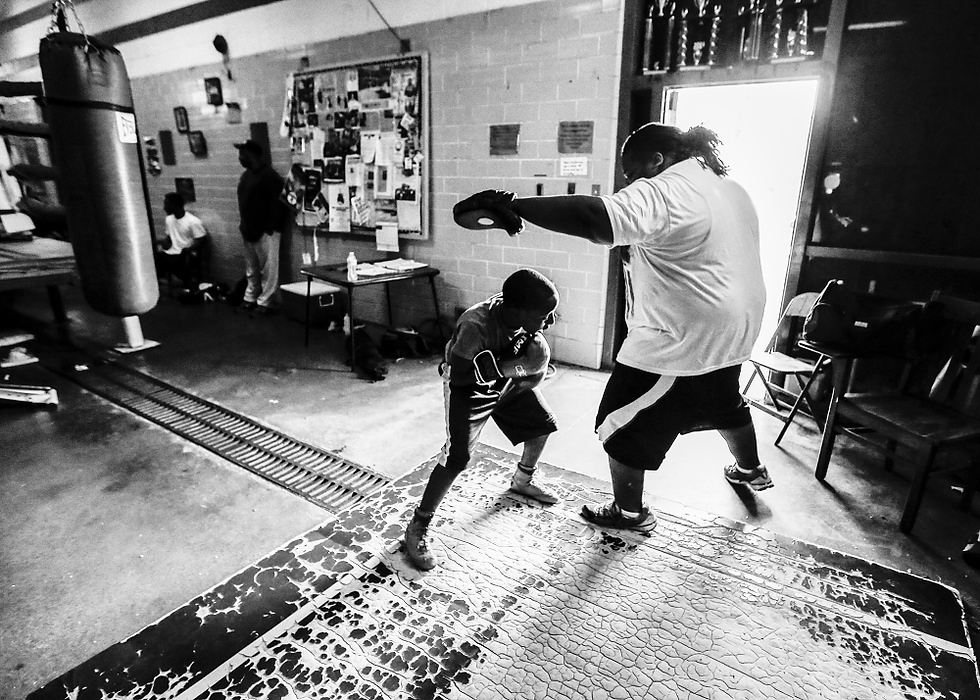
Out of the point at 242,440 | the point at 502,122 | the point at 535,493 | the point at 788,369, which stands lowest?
the point at 242,440

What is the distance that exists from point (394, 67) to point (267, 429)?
3.57 m

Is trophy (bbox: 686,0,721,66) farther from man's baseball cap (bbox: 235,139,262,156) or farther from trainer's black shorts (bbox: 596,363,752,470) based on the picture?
man's baseball cap (bbox: 235,139,262,156)

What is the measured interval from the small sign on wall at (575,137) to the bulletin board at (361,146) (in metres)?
1.41

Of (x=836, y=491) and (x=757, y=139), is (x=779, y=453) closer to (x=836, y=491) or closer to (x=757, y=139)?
(x=836, y=491)

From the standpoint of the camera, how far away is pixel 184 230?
7387 mm

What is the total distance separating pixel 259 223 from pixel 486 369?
5329 millimetres

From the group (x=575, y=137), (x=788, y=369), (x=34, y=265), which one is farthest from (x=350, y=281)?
(x=788, y=369)

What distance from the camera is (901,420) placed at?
100 inches

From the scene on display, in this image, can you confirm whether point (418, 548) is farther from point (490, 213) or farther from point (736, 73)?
point (736, 73)

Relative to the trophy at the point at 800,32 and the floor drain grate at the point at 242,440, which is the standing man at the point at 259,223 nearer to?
the floor drain grate at the point at 242,440

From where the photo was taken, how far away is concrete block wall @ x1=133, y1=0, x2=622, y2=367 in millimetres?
4148

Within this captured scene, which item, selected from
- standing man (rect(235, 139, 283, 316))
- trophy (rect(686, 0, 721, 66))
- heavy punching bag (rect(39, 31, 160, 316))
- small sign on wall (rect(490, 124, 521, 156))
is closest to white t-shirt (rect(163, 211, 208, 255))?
standing man (rect(235, 139, 283, 316))

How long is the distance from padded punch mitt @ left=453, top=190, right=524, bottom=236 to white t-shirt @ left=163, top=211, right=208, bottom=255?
7.05 m

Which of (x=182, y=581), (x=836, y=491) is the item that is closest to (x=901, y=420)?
(x=836, y=491)
